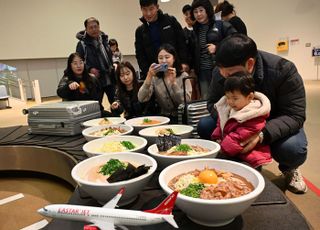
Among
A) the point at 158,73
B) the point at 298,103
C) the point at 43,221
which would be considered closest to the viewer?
the point at 298,103

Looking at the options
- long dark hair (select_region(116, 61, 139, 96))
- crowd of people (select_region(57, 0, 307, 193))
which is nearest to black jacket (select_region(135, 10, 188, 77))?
crowd of people (select_region(57, 0, 307, 193))

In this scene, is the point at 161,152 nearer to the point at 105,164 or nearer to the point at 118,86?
the point at 105,164

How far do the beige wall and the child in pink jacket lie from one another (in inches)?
301

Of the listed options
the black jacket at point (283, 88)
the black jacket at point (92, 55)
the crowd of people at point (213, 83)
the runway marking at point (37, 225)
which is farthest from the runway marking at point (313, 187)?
the black jacket at point (92, 55)

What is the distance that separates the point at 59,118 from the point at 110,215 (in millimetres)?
1564

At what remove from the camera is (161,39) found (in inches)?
116

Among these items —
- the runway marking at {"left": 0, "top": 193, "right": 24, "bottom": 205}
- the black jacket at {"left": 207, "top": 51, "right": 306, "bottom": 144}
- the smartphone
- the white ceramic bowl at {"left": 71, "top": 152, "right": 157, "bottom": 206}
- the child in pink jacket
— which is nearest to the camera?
the white ceramic bowl at {"left": 71, "top": 152, "right": 157, "bottom": 206}

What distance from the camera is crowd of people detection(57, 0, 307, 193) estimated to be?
4.49 ft

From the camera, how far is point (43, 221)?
1.78 m

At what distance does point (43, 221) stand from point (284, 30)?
847cm

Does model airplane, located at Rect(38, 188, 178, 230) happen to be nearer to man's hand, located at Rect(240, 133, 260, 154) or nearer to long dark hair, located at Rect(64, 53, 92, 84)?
man's hand, located at Rect(240, 133, 260, 154)

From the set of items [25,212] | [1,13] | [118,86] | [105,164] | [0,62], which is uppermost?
[1,13]

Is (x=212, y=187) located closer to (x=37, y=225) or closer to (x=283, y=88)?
(x=283, y=88)

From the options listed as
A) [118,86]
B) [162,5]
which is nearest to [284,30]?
[162,5]
